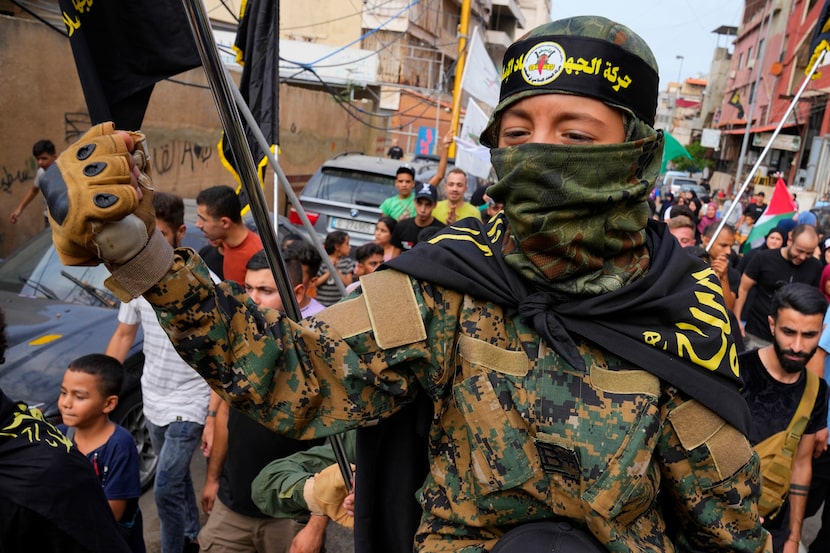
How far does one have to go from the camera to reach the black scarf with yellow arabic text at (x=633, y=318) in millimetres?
1579

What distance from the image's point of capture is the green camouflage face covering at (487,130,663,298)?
5.19ft

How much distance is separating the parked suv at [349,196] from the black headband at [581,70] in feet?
25.5

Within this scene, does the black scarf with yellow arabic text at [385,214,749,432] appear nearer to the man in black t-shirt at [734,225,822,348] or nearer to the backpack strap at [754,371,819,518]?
the backpack strap at [754,371,819,518]

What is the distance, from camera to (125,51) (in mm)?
2051

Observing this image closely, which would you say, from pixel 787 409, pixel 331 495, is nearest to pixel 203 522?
pixel 331 495

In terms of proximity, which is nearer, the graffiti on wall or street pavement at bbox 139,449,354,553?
street pavement at bbox 139,449,354,553

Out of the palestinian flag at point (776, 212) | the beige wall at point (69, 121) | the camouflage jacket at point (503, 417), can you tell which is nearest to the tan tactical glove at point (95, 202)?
the camouflage jacket at point (503, 417)

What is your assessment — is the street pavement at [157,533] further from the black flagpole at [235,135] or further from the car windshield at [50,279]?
the black flagpole at [235,135]

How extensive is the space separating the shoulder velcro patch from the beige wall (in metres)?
8.36

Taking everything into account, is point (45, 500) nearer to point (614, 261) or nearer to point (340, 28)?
point (614, 261)

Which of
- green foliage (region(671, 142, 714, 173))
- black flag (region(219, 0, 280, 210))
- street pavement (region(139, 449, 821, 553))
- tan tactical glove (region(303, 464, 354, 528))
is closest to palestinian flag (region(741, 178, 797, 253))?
street pavement (region(139, 449, 821, 553))

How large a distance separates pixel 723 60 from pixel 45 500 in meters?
66.7

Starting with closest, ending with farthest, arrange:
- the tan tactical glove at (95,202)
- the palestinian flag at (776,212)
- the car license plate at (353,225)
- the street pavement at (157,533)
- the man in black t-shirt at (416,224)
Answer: the tan tactical glove at (95,202), the street pavement at (157,533), the man in black t-shirt at (416,224), the palestinian flag at (776,212), the car license plate at (353,225)

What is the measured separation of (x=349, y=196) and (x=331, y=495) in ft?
25.1
